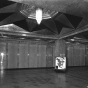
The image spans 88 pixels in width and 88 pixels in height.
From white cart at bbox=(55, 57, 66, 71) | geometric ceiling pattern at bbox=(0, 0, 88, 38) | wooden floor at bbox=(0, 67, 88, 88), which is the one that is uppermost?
geometric ceiling pattern at bbox=(0, 0, 88, 38)

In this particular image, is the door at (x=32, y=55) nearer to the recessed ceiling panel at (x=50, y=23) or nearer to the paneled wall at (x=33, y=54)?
the paneled wall at (x=33, y=54)

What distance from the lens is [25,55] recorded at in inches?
901

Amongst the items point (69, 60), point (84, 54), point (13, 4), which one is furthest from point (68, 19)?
point (84, 54)

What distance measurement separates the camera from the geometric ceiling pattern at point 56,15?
505 centimetres

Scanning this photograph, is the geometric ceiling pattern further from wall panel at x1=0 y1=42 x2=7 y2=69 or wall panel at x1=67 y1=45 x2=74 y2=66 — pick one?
wall panel at x1=67 y1=45 x2=74 y2=66

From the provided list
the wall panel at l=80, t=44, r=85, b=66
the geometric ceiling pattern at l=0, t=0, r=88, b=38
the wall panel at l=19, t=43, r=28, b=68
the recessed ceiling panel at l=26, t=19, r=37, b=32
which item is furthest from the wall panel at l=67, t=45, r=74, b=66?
the recessed ceiling panel at l=26, t=19, r=37, b=32

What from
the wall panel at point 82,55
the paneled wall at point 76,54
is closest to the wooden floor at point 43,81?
the paneled wall at point 76,54

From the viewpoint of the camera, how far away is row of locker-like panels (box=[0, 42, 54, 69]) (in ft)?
70.8

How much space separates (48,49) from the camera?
24.7m

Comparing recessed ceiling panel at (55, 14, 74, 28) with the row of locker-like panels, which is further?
the row of locker-like panels

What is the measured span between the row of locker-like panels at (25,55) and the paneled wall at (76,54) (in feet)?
12.9

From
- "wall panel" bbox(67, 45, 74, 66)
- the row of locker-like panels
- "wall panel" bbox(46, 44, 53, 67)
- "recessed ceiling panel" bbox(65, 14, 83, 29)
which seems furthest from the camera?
"wall panel" bbox(67, 45, 74, 66)

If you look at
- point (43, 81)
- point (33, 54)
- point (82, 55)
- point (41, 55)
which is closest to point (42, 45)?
point (41, 55)

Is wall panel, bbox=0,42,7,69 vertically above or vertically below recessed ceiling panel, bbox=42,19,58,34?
A: below
